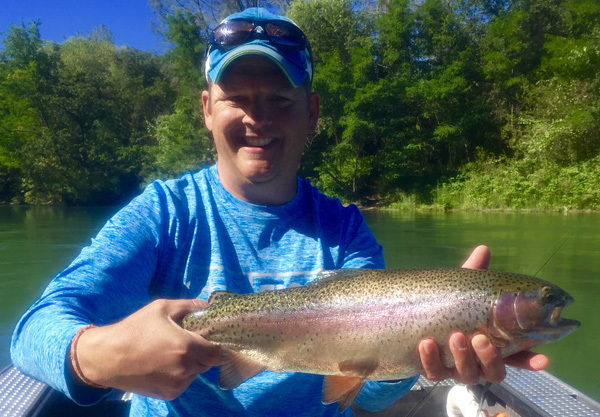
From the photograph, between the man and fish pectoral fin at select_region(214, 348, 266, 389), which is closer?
the man

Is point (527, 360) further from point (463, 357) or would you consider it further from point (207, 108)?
point (207, 108)

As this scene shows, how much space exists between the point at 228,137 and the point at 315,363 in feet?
3.32

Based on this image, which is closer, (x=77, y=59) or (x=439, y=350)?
(x=439, y=350)

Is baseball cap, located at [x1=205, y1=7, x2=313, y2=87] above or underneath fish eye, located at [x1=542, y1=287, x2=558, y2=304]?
above

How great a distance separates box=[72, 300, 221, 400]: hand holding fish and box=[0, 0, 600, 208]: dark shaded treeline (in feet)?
87.4

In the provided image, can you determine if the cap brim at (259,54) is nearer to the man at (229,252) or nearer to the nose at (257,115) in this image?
the man at (229,252)

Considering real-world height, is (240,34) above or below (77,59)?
below

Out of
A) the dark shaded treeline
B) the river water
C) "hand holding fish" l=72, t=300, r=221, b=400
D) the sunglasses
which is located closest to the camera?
"hand holding fish" l=72, t=300, r=221, b=400

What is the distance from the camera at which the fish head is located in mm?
2051

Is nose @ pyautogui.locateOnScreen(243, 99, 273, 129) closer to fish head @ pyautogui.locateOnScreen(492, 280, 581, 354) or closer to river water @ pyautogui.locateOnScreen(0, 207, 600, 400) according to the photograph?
fish head @ pyautogui.locateOnScreen(492, 280, 581, 354)

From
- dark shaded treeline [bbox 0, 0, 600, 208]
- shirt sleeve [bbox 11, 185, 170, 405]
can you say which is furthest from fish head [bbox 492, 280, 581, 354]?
dark shaded treeline [bbox 0, 0, 600, 208]

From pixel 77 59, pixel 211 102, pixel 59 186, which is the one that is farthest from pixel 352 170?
pixel 211 102

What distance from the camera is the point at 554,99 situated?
29.2 meters

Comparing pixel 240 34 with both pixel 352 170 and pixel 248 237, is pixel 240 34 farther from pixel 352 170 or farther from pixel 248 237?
pixel 352 170
